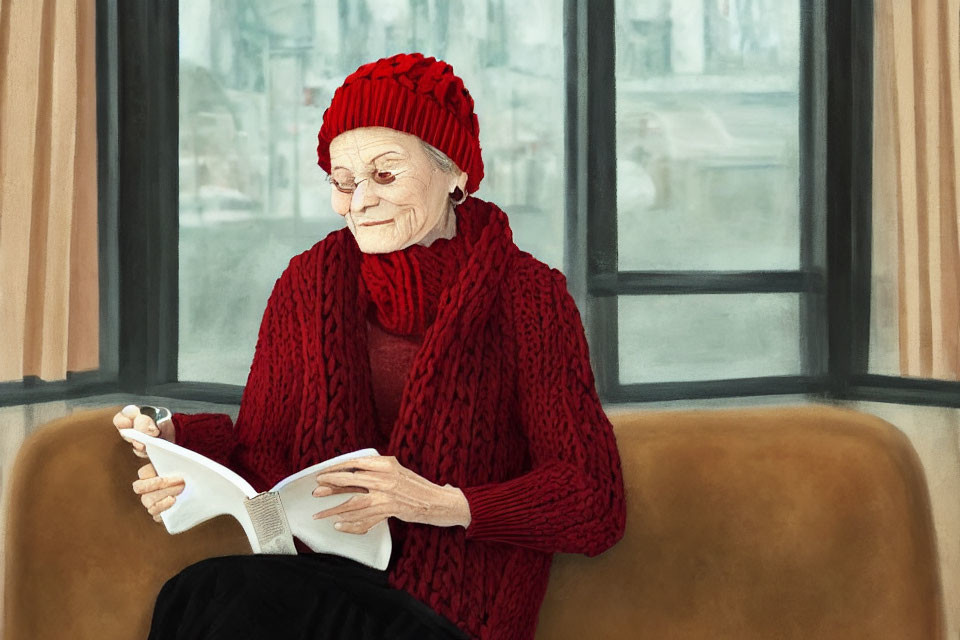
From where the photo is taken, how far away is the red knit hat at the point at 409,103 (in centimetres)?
141

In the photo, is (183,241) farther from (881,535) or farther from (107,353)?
(881,535)

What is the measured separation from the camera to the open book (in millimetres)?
1284

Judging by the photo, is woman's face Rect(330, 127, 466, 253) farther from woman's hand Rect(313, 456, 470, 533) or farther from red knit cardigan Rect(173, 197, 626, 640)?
woman's hand Rect(313, 456, 470, 533)

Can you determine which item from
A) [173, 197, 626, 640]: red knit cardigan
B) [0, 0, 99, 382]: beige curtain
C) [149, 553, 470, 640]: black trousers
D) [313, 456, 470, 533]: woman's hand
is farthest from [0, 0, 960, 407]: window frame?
[313, 456, 470, 533]: woman's hand

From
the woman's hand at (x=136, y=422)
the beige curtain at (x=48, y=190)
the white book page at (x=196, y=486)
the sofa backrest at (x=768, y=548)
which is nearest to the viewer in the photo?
the white book page at (x=196, y=486)

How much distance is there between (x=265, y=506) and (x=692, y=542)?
77cm

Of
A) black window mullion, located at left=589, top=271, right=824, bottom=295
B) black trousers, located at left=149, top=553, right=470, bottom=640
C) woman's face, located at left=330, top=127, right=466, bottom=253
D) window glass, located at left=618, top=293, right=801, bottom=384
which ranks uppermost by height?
woman's face, located at left=330, top=127, right=466, bottom=253

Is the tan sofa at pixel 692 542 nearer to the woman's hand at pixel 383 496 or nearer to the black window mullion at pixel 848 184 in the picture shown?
the woman's hand at pixel 383 496

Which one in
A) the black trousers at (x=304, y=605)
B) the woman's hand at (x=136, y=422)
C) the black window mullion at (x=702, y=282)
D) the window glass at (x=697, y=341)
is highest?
the black window mullion at (x=702, y=282)

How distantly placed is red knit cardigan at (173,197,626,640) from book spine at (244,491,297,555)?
118mm

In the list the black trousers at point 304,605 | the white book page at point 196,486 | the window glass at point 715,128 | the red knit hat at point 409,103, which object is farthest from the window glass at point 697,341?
the white book page at point 196,486

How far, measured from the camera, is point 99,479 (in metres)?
1.70

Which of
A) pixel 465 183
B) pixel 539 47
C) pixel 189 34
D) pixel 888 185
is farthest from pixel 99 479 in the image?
pixel 888 185

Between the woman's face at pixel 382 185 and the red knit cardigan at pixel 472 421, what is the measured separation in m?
0.11
